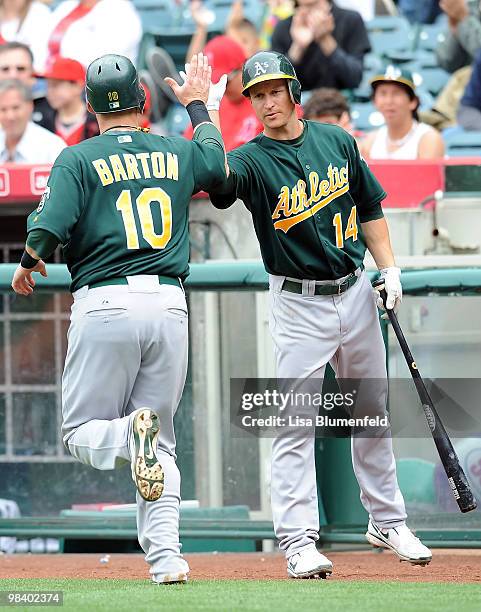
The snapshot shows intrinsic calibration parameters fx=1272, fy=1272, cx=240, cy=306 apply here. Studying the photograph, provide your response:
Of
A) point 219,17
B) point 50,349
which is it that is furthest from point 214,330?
point 219,17

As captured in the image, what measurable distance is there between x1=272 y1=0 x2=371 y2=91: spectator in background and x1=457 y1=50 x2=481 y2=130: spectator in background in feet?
2.84

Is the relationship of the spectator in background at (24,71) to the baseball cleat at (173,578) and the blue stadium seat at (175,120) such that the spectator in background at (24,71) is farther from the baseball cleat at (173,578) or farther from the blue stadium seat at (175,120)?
the baseball cleat at (173,578)

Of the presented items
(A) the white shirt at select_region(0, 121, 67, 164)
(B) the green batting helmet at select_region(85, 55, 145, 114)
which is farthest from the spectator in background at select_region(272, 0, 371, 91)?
(B) the green batting helmet at select_region(85, 55, 145, 114)

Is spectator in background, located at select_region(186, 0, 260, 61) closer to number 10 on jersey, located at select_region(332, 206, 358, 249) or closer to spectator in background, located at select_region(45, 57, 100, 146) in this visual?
spectator in background, located at select_region(45, 57, 100, 146)

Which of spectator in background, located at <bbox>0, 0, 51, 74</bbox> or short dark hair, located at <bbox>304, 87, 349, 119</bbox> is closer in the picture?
short dark hair, located at <bbox>304, 87, 349, 119</bbox>

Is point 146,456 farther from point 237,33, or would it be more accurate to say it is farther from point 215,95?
point 237,33

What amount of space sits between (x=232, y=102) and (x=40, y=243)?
4719 millimetres

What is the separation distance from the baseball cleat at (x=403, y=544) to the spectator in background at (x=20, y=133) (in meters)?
4.18

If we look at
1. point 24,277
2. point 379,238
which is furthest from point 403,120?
point 24,277

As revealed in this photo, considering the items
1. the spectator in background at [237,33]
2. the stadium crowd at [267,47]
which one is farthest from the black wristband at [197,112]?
the spectator in background at [237,33]

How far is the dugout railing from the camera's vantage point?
589 centimetres

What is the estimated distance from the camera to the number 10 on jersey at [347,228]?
4.87 m

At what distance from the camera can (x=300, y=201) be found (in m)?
4.80

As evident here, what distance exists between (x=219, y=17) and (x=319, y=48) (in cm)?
204
